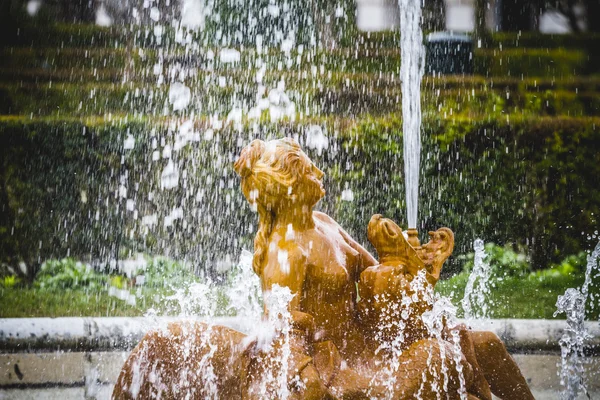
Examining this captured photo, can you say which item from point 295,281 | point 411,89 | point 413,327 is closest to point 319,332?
point 295,281

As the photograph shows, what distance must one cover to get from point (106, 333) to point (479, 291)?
11.6 feet

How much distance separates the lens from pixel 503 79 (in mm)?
7332

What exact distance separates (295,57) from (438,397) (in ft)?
21.6

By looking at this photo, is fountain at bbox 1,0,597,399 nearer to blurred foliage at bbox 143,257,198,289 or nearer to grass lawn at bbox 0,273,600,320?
grass lawn at bbox 0,273,600,320

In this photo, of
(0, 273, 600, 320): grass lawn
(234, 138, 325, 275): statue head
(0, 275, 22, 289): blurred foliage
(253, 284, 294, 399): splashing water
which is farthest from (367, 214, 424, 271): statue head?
(0, 275, 22, 289): blurred foliage

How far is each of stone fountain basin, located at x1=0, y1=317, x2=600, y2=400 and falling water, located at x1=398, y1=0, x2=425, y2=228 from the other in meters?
1.57

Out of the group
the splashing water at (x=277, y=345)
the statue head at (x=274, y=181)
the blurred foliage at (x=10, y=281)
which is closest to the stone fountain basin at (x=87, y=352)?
the statue head at (x=274, y=181)

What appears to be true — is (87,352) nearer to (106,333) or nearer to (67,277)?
(106,333)

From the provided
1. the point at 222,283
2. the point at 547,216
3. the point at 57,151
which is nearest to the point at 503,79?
the point at 547,216

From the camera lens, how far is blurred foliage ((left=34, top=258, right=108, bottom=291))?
5.85m

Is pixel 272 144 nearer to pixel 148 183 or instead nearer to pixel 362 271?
pixel 362 271

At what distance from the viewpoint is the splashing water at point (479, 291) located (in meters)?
5.07

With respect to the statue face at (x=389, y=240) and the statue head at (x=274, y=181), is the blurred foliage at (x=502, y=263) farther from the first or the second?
the statue head at (x=274, y=181)

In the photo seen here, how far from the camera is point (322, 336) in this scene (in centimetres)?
209
